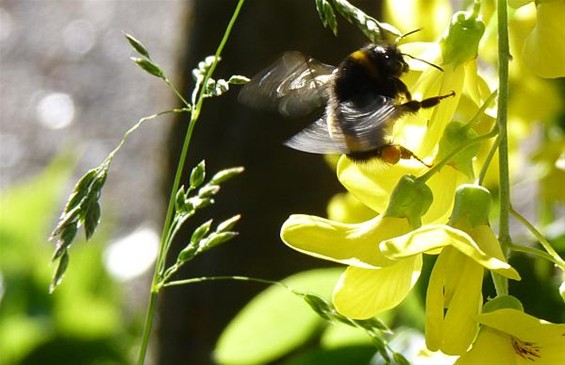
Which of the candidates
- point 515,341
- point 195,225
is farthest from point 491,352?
point 195,225

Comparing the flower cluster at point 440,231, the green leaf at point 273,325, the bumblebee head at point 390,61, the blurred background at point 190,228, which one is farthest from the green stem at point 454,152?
the blurred background at point 190,228

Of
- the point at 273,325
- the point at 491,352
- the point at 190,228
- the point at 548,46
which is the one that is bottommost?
the point at 190,228

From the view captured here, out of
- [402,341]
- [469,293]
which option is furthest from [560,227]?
[469,293]

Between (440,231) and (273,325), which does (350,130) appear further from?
(273,325)

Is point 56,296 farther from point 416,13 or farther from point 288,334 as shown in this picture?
point 416,13

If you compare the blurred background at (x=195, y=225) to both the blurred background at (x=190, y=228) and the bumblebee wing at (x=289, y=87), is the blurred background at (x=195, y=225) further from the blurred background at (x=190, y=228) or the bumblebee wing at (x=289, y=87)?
the bumblebee wing at (x=289, y=87)

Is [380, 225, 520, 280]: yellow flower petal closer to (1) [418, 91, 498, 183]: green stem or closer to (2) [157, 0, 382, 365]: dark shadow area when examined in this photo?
(1) [418, 91, 498, 183]: green stem

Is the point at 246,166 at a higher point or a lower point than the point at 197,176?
lower

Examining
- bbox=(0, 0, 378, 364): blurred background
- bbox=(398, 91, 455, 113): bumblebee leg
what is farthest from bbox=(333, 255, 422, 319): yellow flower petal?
bbox=(0, 0, 378, 364): blurred background
